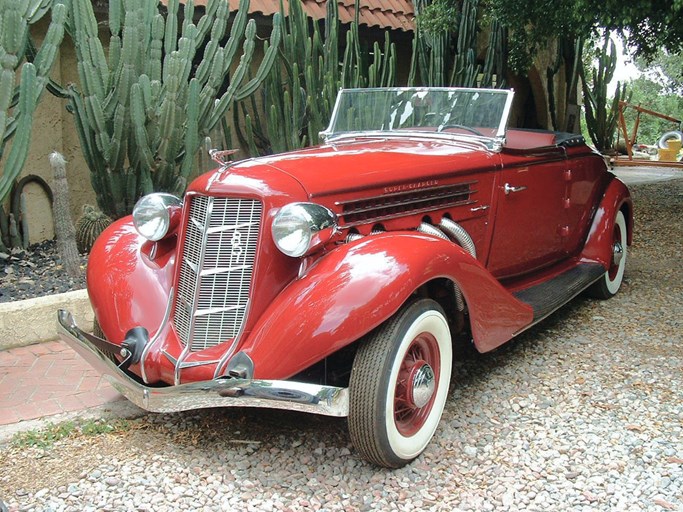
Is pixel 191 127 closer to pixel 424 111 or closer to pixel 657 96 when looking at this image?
pixel 424 111

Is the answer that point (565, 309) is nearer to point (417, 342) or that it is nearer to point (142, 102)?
point (417, 342)

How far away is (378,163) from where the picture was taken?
3396mm

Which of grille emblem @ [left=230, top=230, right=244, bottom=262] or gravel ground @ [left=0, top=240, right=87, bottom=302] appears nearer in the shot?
grille emblem @ [left=230, top=230, right=244, bottom=262]

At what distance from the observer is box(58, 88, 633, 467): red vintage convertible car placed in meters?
2.65

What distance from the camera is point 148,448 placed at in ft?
10.1

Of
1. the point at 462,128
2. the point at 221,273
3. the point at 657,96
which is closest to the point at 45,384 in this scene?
the point at 221,273

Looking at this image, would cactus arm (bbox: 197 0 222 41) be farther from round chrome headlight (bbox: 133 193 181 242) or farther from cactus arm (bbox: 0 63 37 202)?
round chrome headlight (bbox: 133 193 181 242)

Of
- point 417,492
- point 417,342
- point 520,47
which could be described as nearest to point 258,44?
point 520,47

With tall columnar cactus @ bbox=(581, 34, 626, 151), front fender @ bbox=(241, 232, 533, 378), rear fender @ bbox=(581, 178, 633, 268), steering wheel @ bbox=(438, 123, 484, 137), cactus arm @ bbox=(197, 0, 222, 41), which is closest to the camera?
front fender @ bbox=(241, 232, 533, 378)

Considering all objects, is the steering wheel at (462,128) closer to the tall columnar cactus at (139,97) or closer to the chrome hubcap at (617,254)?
the chrome hubcap at (617,254)

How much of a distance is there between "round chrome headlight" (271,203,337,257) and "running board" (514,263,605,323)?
155cm

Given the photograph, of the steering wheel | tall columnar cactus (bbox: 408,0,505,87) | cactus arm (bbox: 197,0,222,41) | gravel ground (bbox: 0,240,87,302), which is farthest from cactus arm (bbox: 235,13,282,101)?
the steering wheel

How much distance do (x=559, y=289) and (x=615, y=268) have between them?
124 centimetres

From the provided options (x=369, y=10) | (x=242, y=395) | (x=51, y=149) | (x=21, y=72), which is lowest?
(x=242, y=395)
